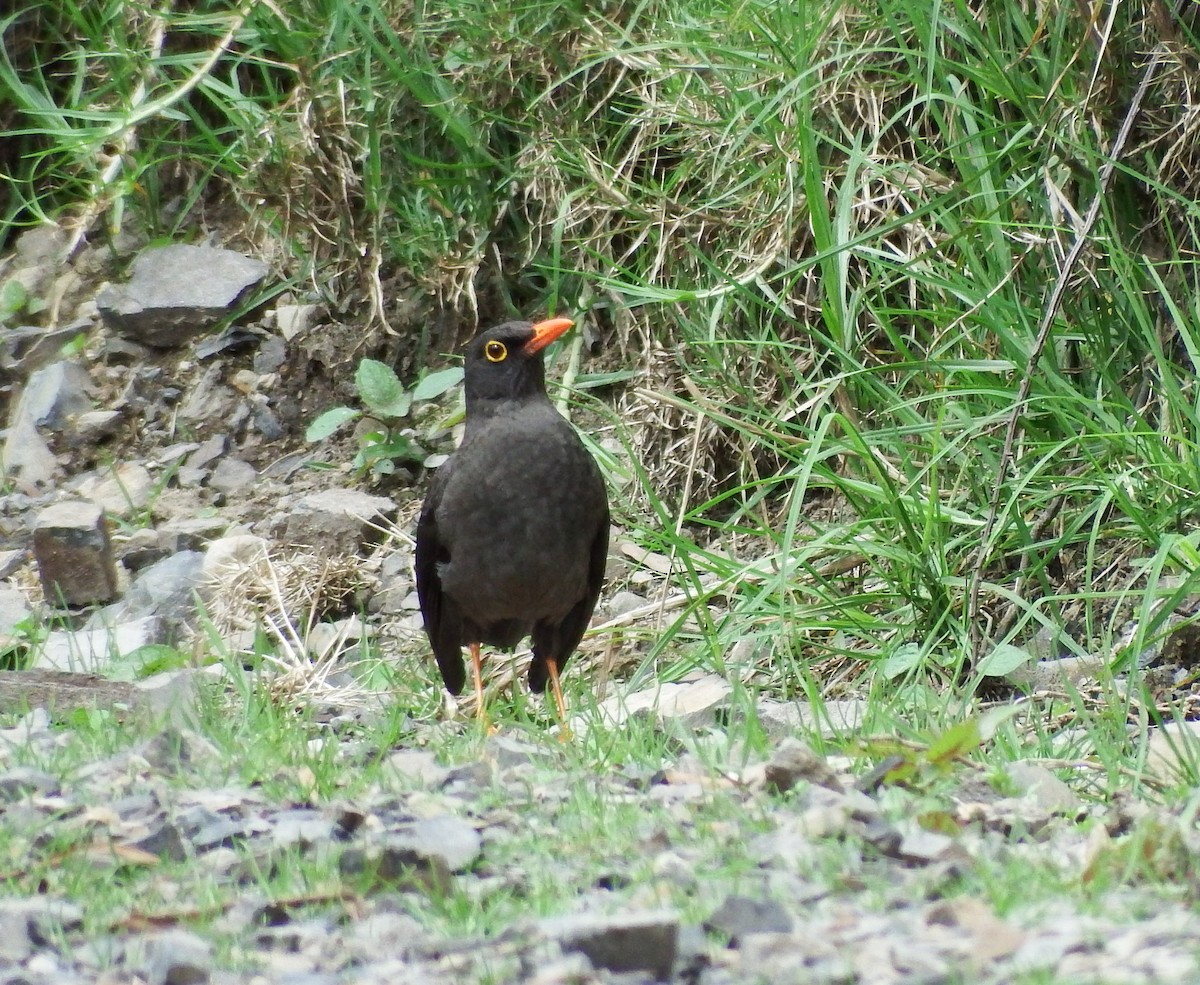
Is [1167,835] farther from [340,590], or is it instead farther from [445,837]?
[340,590]

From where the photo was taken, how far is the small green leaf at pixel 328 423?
7.00 m

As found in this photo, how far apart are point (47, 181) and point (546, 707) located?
4939mm

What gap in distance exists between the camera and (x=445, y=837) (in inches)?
104

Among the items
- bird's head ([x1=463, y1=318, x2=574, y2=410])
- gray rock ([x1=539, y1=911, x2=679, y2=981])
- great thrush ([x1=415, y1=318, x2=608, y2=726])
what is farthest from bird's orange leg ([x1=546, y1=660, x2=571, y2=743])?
gray rock ([x1=539, y1=911, x2=679, y2=981])

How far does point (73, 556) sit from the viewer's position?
635 centimetres

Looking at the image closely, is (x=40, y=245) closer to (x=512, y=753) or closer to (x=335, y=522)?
(x=335, y=522)

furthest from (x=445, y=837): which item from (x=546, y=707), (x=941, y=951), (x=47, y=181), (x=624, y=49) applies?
(x=47, y=181)

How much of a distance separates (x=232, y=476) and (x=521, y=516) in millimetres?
2733

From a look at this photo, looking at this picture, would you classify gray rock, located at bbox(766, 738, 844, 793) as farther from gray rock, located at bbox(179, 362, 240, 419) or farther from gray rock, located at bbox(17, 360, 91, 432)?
gray rock, located at bbox(17, 360, 91, 432)

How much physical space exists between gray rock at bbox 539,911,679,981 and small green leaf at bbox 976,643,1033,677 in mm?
2734

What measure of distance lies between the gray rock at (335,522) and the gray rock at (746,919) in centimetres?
443

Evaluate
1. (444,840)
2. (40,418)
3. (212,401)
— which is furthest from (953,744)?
(40,418)

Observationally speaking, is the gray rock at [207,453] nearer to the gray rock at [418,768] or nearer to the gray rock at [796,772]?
the gray rock at [418,768]

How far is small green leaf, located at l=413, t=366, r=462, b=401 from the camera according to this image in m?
6.78
